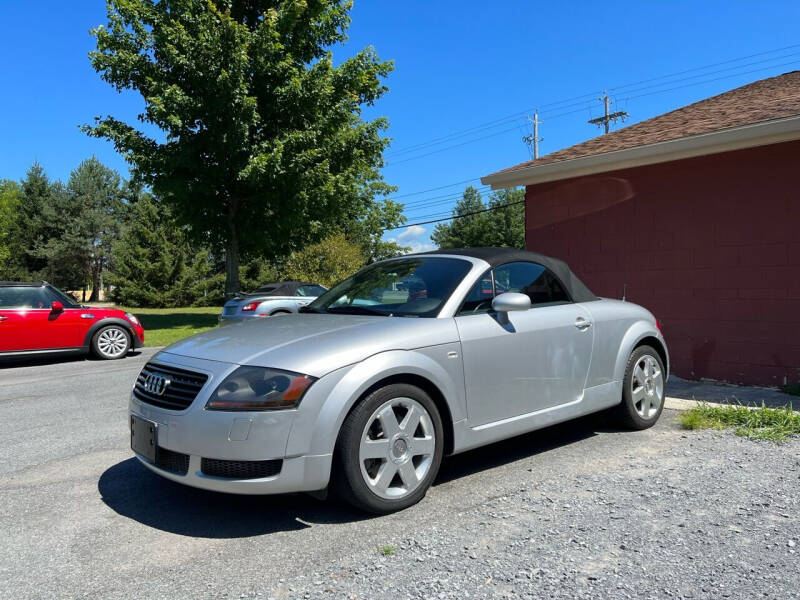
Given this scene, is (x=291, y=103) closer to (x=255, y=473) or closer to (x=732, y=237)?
(x=732, y=237)

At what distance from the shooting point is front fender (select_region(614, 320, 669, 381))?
4.84 meters

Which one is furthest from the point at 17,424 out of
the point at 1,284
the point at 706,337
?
the point at 706,337

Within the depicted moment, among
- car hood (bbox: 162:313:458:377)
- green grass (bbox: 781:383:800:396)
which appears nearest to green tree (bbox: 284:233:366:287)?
green grass (bbox: 781:383:800:396)

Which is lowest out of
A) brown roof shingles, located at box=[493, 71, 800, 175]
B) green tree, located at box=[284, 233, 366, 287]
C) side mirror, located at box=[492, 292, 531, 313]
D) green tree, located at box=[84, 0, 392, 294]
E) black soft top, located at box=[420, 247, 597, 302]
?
side mirror, located at box=[492, 292, 531, 313]

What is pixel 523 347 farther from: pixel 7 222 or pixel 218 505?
pixel 7 222

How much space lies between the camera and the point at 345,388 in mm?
3152

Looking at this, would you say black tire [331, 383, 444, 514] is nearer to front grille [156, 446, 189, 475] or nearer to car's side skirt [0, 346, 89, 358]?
front grille [156, 446, 189, 475]

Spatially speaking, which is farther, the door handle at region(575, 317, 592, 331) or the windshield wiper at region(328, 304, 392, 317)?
the door handle at region(575, 317, 592, 331)

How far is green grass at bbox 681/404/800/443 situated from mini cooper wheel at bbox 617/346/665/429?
0.32 metres

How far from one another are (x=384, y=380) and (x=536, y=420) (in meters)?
1.33

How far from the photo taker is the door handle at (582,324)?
454 centimetres

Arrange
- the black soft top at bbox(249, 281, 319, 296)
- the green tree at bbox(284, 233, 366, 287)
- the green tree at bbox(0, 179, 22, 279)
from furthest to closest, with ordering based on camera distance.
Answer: the green tree at bbox(0, 179, 22, 279), the green tree at bbox(284, 233, 366, 287), the black soft top at bbox(249, 281, 319, 296)

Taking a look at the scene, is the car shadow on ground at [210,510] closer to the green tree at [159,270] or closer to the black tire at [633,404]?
the black tire at [633,404]

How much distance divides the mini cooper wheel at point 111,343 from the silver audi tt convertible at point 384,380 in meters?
7.65
